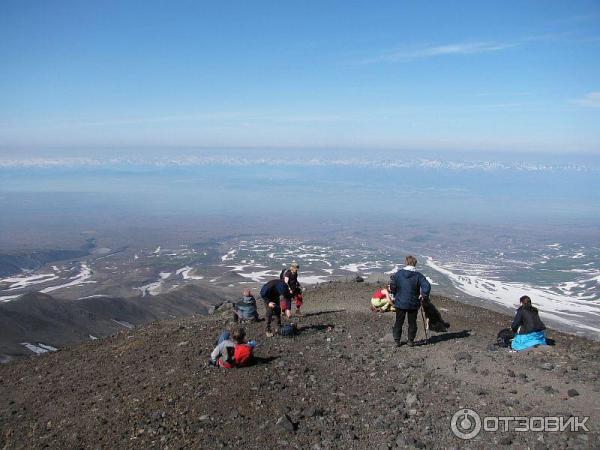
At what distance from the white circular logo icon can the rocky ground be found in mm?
133

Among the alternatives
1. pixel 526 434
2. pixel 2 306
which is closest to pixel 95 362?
pixel 526 434

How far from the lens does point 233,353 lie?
10.9m

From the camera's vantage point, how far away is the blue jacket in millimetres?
11477

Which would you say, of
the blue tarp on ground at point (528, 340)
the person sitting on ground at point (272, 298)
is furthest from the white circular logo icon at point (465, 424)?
the person sitting on ground at point (272, 298)

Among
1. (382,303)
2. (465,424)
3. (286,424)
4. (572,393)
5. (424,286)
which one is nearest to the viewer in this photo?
(465,424)

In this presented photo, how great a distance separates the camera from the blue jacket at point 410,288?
11477 millimetres

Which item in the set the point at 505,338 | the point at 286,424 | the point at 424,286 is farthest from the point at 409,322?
the point at 286,424

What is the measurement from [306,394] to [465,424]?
9.66 ft

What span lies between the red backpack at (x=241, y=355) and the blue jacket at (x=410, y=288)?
368cm

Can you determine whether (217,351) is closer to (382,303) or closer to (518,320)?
(518,320)

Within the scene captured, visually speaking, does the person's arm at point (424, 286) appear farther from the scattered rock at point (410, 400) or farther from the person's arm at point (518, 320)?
the scattered rock at point (410, 400)

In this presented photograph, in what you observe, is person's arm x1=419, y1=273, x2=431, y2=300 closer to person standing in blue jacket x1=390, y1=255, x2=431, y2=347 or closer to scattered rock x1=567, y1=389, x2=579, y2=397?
person standing in blue jacket x1=390, y1=255, x2=431, y2=347

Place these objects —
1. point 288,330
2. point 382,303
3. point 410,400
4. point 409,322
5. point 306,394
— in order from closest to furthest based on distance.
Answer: point 410,400, point 306,394, point 409,322, point 288,330, point 382,303

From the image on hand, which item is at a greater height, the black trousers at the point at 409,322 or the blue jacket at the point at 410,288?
the blue jacket at the point at 410,288
